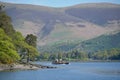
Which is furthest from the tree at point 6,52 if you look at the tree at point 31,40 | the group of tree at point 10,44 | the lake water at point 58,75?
the tree at point 31,40

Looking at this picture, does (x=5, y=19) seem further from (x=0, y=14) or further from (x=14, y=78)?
(x=14, y=78)

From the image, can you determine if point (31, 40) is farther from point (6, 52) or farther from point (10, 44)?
point (6, 52)

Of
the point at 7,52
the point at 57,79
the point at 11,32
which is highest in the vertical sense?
the point at 11,32

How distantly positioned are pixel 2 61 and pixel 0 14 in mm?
19229

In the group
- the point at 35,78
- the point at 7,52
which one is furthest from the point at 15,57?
the point at 35,78

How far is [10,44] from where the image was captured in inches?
4190

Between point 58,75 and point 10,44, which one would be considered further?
point 10,44

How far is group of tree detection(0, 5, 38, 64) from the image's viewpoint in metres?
103

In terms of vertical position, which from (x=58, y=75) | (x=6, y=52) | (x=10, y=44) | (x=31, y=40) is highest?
(x=31, y=40)

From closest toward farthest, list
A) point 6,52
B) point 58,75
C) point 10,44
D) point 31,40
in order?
1. point 58,75
2. point 6,52
3. point 10,44
4. point 31,40

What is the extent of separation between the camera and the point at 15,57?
106 metres

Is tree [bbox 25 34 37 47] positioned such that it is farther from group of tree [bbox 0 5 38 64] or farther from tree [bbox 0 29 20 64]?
tree [bbox 0 29 20 64]

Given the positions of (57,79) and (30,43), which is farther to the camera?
(30,43)

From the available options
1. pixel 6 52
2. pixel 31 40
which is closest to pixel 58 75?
pixel 6 52
